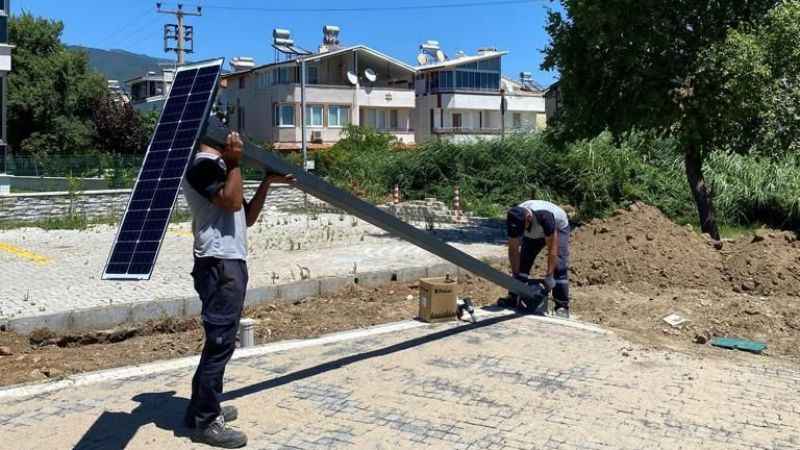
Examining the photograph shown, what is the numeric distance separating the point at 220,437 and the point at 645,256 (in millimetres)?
7585

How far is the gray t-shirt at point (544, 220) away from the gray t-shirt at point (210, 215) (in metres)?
3.95

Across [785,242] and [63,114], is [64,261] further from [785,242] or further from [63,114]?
[63,114]

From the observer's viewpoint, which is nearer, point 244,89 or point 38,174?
point 38,174

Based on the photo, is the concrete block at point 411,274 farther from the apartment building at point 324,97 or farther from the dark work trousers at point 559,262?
the apartment building at point 324,97

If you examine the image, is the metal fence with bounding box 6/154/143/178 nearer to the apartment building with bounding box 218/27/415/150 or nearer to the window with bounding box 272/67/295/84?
the apartment building with bounding box 218/27/415/150

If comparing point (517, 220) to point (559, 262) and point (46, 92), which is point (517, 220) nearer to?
point (559, 262)

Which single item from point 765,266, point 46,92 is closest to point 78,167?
point 765,266

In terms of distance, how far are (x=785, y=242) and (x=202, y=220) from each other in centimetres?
964

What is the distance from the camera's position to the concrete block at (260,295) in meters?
8.70

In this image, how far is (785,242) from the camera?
427 inches

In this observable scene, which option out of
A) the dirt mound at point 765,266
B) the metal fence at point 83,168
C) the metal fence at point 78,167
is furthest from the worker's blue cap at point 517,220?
the metal fence at point 78,167

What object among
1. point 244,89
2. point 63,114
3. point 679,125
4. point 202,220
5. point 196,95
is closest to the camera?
point 202,220

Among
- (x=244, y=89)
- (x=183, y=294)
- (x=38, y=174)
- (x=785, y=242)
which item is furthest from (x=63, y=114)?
(x=785, y=242)

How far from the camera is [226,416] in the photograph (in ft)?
15.1
